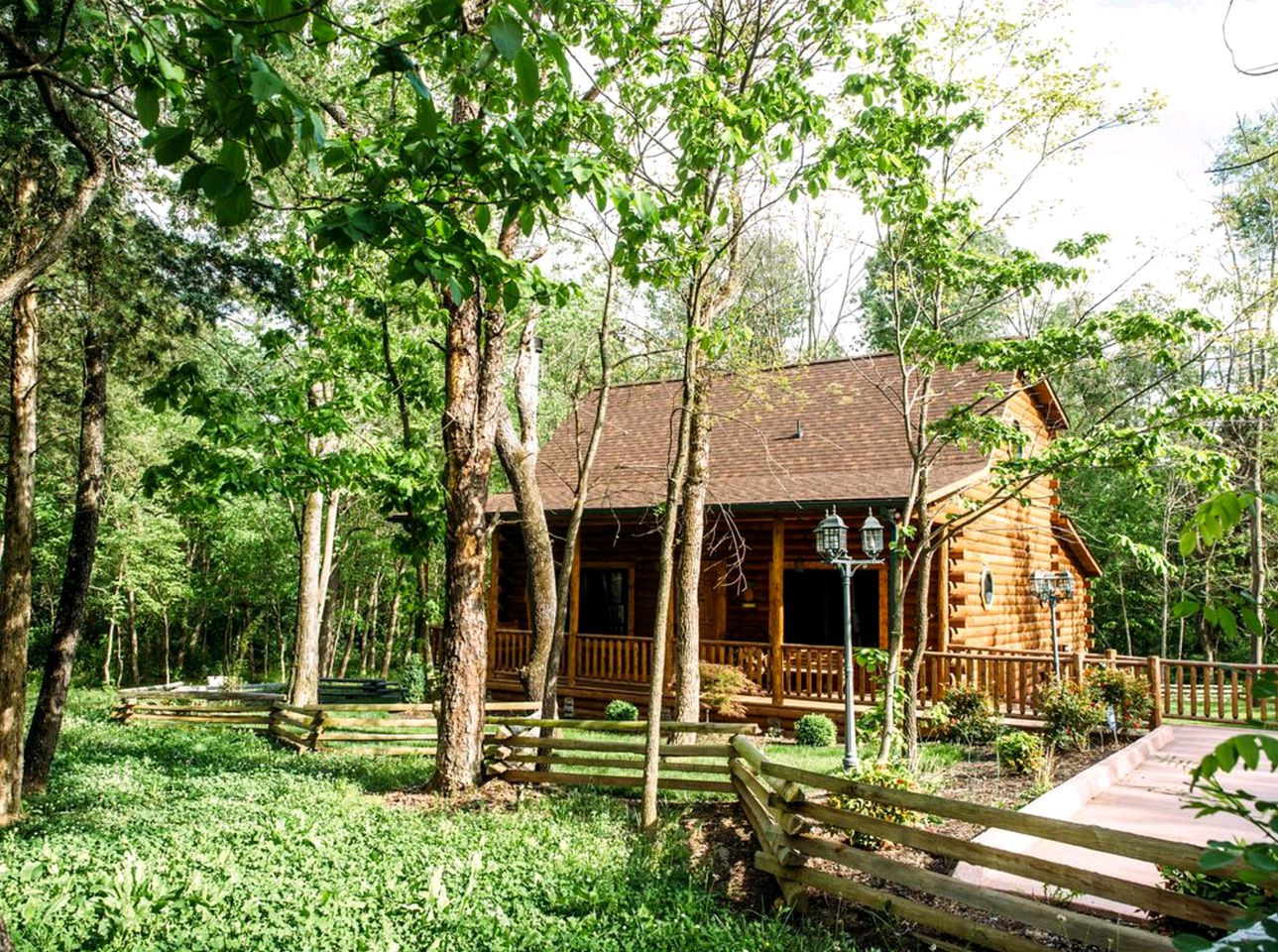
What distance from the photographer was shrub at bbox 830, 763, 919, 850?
24.7 feet

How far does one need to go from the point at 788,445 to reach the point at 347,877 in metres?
13.8

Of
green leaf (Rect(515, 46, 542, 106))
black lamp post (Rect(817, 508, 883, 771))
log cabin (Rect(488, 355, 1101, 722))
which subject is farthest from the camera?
log cabin (Rect(488, 355, 1101, 722))

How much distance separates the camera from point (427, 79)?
1195 cm

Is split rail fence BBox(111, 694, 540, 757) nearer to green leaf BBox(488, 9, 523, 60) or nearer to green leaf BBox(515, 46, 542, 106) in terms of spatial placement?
green leaf BBox(515, 46, 542, 106)

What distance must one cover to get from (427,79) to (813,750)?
1083 centimetres

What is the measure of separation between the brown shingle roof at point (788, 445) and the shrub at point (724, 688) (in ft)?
9.43

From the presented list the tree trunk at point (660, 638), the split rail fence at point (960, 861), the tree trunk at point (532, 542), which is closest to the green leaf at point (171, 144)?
the split rail fence at point (960, 861)

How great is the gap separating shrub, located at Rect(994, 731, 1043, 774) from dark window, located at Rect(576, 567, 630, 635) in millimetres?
10184

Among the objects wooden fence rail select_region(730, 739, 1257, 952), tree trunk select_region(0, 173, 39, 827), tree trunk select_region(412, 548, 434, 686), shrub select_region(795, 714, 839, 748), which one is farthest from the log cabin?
tree trunk select_region(0, 173, 39, 827)

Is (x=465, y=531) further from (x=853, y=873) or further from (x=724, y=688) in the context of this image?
(x=724, y=688)

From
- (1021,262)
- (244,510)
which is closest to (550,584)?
(1021,262)

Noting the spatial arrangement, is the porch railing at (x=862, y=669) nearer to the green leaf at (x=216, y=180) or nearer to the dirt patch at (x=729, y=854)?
the dirt patch at (x=729, y=854)

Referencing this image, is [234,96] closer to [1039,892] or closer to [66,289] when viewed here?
[1039,892]

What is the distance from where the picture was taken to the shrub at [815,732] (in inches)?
549
